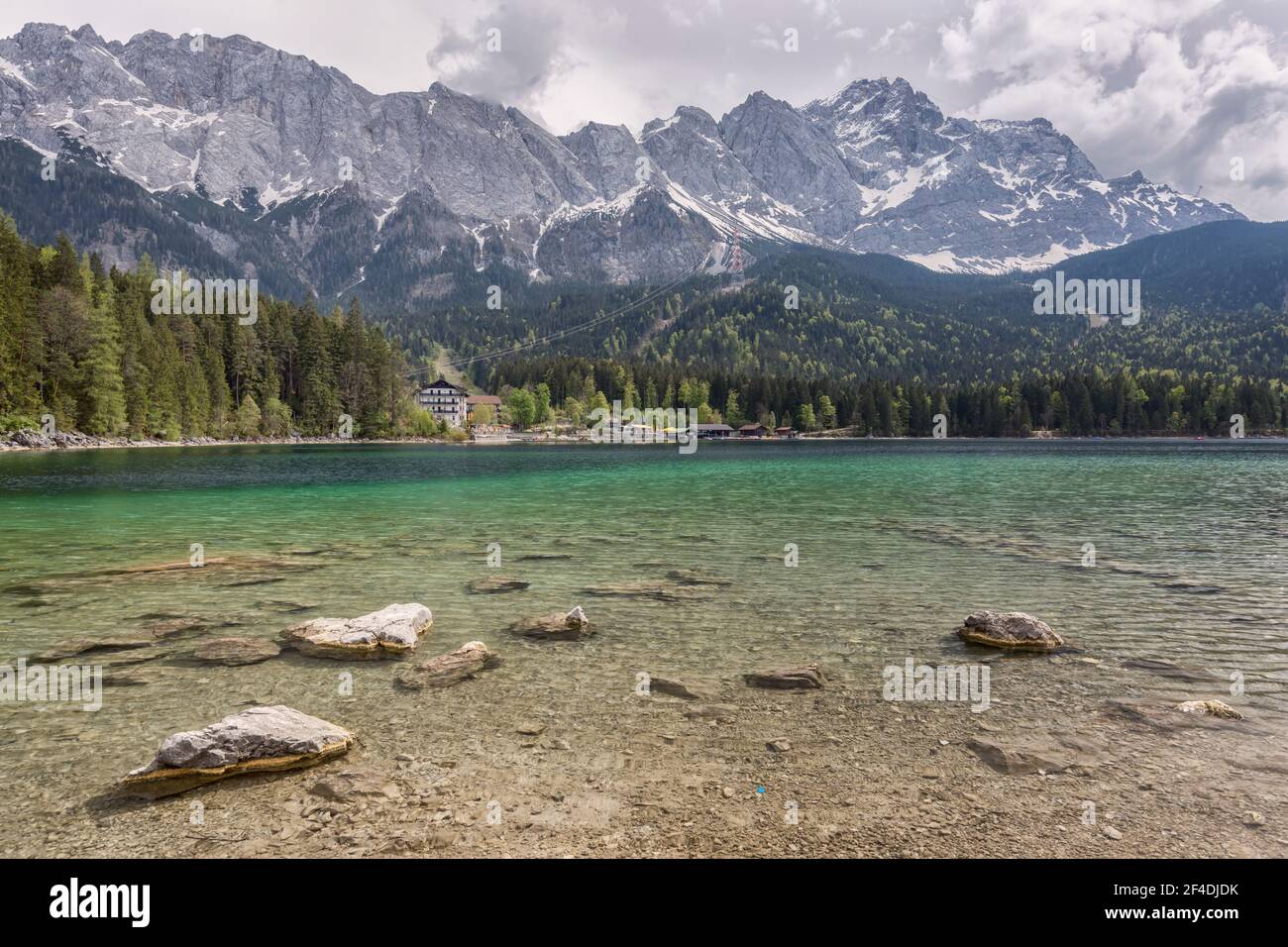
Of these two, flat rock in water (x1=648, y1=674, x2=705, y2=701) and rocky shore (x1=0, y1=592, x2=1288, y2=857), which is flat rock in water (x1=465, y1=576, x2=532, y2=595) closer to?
rocky shore (x1=0, y1=592, x2=1288, y2=857)

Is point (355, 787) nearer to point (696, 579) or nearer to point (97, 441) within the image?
point (696, 579)

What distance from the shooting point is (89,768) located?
379 inches

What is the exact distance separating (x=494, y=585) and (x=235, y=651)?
847 centimetres

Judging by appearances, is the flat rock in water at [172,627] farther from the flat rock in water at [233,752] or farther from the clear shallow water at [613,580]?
the flat rock in water at [233,752]

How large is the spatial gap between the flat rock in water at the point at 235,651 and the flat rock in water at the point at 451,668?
148 inches

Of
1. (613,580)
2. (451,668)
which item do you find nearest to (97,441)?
(613,580)

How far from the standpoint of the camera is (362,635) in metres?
15.4

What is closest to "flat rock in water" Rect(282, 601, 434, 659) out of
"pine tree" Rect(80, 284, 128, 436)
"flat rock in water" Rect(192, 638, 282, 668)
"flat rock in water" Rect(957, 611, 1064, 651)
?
"flat rock in water" Rect(192, 638, 282, 668)

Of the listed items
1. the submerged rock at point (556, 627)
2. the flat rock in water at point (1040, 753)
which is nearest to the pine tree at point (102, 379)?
the submerged rock at point (556, 627)

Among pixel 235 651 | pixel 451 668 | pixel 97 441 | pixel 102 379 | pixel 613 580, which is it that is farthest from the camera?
pixel 97 441

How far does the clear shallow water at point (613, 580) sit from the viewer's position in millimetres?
13344

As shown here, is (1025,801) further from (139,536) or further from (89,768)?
(139,536)

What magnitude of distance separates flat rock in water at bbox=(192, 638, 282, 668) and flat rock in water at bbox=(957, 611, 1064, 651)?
16.2m
